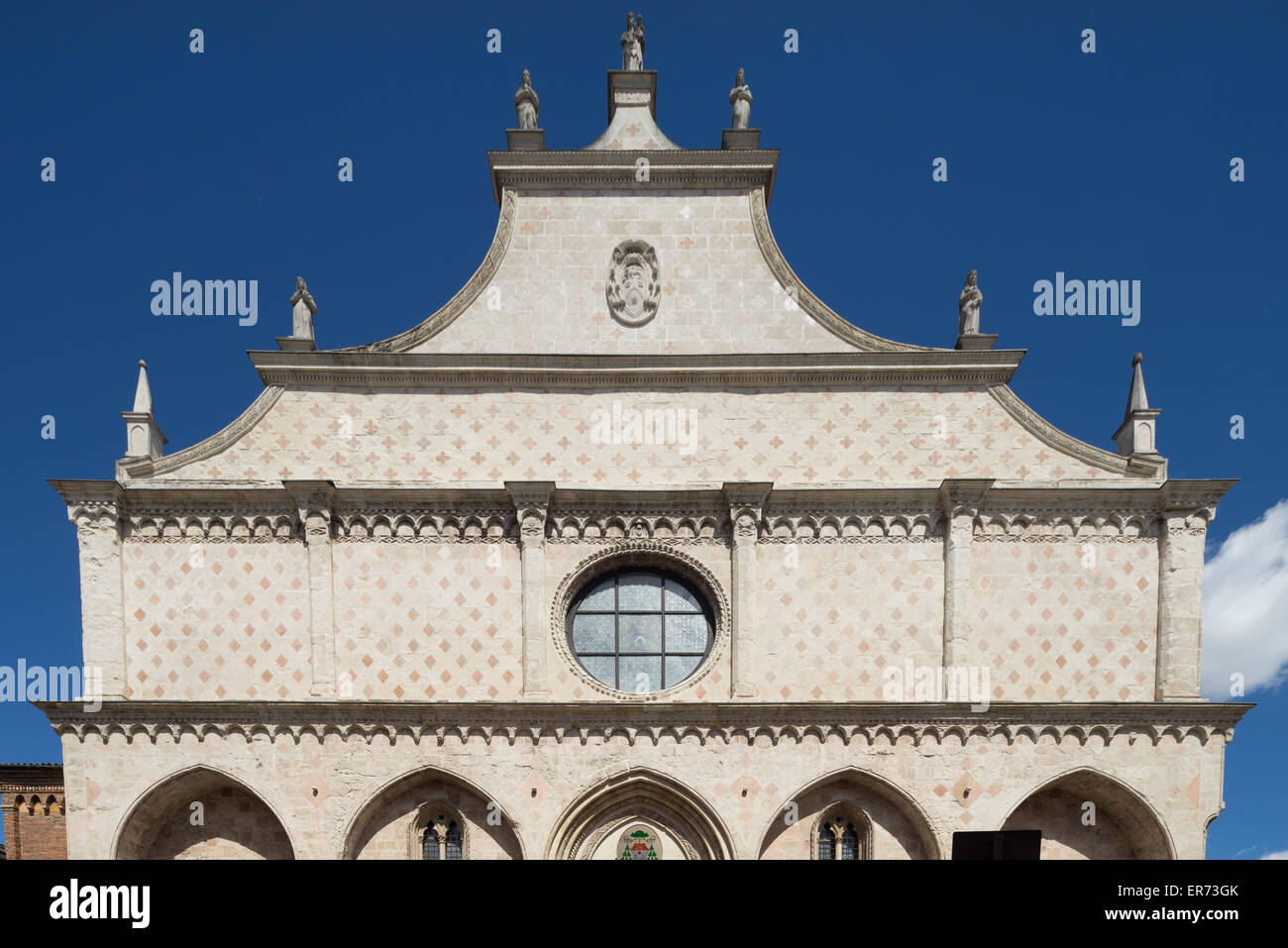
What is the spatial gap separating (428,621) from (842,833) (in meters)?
8.83

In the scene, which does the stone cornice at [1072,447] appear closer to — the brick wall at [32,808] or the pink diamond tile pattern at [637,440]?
the pink diamond tile pattern at [637,440]

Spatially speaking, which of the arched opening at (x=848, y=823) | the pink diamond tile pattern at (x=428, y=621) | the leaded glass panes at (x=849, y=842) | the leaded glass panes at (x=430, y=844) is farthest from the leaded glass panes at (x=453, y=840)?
the leaded glass panes at (x=849, y=842)

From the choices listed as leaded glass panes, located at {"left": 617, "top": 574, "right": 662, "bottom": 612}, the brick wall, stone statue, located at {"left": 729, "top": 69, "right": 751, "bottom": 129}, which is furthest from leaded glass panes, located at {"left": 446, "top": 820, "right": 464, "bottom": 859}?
stone statue, located at {"left": 729, "top": 69, "right": 751, "bottom": 129}

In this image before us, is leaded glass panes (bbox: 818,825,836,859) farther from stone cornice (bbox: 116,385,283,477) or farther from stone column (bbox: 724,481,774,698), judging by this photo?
stone cornice (bbox: 116,385,283,477)

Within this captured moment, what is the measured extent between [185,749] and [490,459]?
25.2 ft

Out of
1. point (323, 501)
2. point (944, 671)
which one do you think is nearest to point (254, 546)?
point (323, 501)

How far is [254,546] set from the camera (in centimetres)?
1633

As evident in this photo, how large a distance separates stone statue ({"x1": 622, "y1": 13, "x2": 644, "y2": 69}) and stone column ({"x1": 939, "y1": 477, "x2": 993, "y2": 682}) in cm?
1172

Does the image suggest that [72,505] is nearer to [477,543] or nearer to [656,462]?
[477,543]

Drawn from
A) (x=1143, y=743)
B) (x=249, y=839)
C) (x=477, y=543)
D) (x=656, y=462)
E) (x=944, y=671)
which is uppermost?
(x=656, y=462)

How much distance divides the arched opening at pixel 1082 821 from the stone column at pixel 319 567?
13092 mm

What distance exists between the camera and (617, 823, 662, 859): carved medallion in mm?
15711
